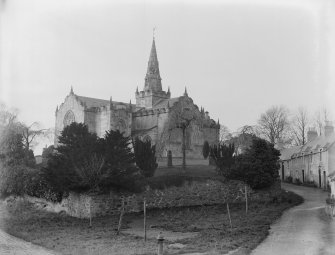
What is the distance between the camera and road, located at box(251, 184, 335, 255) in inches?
604

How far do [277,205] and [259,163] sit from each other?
14.0 ft

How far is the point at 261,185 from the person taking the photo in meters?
32.9

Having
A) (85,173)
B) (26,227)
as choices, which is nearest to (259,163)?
(85,173)

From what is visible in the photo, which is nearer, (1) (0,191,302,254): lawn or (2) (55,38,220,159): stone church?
(1) (0,191,302,254): lawn

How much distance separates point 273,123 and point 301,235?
41.3m

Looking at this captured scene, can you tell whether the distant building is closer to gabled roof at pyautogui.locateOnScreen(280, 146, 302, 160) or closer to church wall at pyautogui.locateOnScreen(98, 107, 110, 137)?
gabled roof at pyautogui.locateOnScreen(280, 146, 302, 160)

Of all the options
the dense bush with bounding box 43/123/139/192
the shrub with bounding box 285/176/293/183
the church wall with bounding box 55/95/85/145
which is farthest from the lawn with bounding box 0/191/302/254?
the church wall with bounding box 55/95/85/145

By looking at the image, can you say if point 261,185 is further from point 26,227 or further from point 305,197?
point 26,227

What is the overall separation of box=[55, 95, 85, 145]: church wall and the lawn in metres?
34.3

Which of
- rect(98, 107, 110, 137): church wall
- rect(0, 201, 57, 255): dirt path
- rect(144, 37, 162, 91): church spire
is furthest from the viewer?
rect(144, 37, 162, 91): church spire

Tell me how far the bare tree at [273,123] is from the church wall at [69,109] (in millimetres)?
24372

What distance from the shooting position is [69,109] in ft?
218

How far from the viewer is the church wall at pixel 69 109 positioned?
212 feet

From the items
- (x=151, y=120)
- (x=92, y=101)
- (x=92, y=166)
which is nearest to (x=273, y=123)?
(x=151, y=120)
